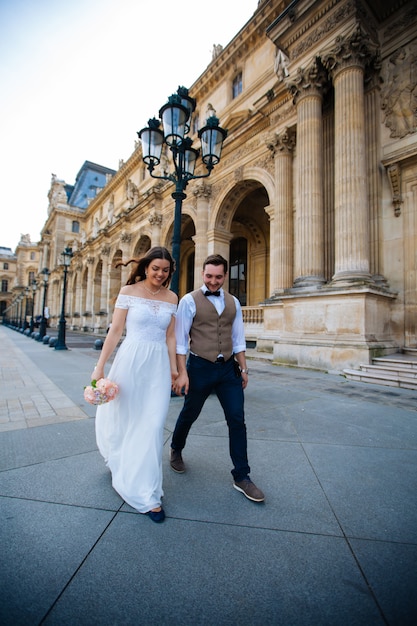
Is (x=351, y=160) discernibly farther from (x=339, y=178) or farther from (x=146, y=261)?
(x=146, y=261)

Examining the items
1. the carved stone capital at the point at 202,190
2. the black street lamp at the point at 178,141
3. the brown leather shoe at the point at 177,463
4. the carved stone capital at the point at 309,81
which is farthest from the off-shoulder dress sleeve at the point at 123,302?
the carved stone capital at the point at 202,190

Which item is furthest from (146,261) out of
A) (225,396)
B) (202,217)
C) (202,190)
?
(202,190)

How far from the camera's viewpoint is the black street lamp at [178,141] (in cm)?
561

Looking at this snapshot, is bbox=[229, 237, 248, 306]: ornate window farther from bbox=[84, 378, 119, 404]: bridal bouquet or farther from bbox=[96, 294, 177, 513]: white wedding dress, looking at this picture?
bbox=[84, 378, 119, 404]: bridal bouquet

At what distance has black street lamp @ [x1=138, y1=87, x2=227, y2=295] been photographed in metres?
5.61

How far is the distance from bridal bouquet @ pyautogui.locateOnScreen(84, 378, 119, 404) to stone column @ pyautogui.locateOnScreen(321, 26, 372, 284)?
25.7 ft

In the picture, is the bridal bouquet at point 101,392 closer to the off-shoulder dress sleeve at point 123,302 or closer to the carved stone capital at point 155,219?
the off-shoulder dress sleeve at point 123,302

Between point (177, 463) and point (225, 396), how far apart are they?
789 mm

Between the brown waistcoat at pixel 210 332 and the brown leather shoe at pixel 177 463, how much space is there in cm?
95

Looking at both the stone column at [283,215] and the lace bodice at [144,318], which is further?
the stone column at [283,215]

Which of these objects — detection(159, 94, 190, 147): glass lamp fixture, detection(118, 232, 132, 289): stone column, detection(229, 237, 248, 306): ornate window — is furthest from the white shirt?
detection(118, 232, 132, 289): stone column

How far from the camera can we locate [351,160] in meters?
8.84

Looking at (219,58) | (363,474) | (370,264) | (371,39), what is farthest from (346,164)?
(219,58)

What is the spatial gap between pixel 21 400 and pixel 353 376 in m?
7.17
